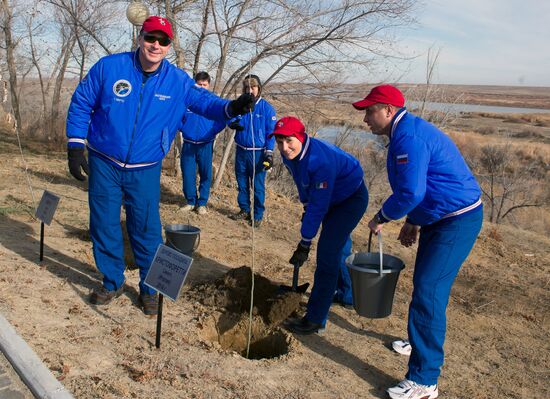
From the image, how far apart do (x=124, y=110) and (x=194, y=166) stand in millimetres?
Answer: 4065

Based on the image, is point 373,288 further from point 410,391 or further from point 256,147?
point 256,147

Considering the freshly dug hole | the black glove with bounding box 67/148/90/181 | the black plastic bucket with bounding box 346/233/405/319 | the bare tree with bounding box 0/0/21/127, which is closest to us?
the black plastic bucket with bounding box 346/233/405/319

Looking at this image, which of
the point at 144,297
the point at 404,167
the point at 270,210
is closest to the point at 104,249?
the point at 144,297

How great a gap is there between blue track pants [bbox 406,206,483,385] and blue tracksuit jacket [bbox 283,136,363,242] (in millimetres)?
873

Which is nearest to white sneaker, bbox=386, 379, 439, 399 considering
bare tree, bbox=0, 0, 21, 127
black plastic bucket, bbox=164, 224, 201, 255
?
black plastic bucket, bbox=164, 224, 201, 255

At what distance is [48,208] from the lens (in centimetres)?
505

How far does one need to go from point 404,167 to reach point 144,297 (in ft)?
7.83

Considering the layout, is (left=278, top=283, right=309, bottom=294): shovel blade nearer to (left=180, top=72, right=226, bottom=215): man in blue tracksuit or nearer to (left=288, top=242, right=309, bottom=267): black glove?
(left=288, top=242, right=309, bottom=267): black glove

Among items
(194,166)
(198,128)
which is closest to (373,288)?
(198,128)

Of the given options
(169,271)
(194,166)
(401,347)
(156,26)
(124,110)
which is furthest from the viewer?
(194,166)

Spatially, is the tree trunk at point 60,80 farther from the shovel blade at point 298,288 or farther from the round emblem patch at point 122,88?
the round emblem patch at point 122,88

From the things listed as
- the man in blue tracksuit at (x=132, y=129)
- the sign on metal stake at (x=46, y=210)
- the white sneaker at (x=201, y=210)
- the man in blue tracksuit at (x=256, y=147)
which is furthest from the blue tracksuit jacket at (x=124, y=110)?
the white sneaker at (x=201, y=210)

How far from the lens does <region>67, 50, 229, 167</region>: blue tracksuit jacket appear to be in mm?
3854

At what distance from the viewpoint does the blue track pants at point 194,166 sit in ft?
25.8
